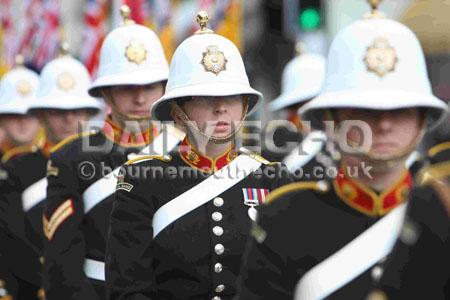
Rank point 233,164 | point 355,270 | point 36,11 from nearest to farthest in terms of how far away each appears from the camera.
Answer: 1. point 355,270
2. point 233,164
3. point 36,11

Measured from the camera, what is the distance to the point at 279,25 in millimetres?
22891

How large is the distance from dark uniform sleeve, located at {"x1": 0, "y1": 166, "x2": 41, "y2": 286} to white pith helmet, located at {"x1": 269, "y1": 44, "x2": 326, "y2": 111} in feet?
10.5

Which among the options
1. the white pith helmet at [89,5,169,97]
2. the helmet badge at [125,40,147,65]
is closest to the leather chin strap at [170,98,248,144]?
the white pith helmet at [89,5,169,97]

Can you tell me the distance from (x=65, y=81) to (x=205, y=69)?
4503 mm

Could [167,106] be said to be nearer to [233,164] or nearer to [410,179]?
[233,164]

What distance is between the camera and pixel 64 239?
24.6 ft

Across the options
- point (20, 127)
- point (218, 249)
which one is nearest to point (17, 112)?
point (20, 127)

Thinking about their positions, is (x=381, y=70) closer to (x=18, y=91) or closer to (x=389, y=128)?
(x=389, y=128)

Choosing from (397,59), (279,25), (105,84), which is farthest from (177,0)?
(397,59)

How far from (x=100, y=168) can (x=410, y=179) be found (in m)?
3.68

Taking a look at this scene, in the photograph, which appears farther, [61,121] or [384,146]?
[61,121]

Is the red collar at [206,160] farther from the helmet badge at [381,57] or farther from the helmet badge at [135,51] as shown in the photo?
the helmet badge at [135,51]

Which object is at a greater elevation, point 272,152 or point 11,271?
point 272,152

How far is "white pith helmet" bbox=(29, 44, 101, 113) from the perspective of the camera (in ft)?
33.4
